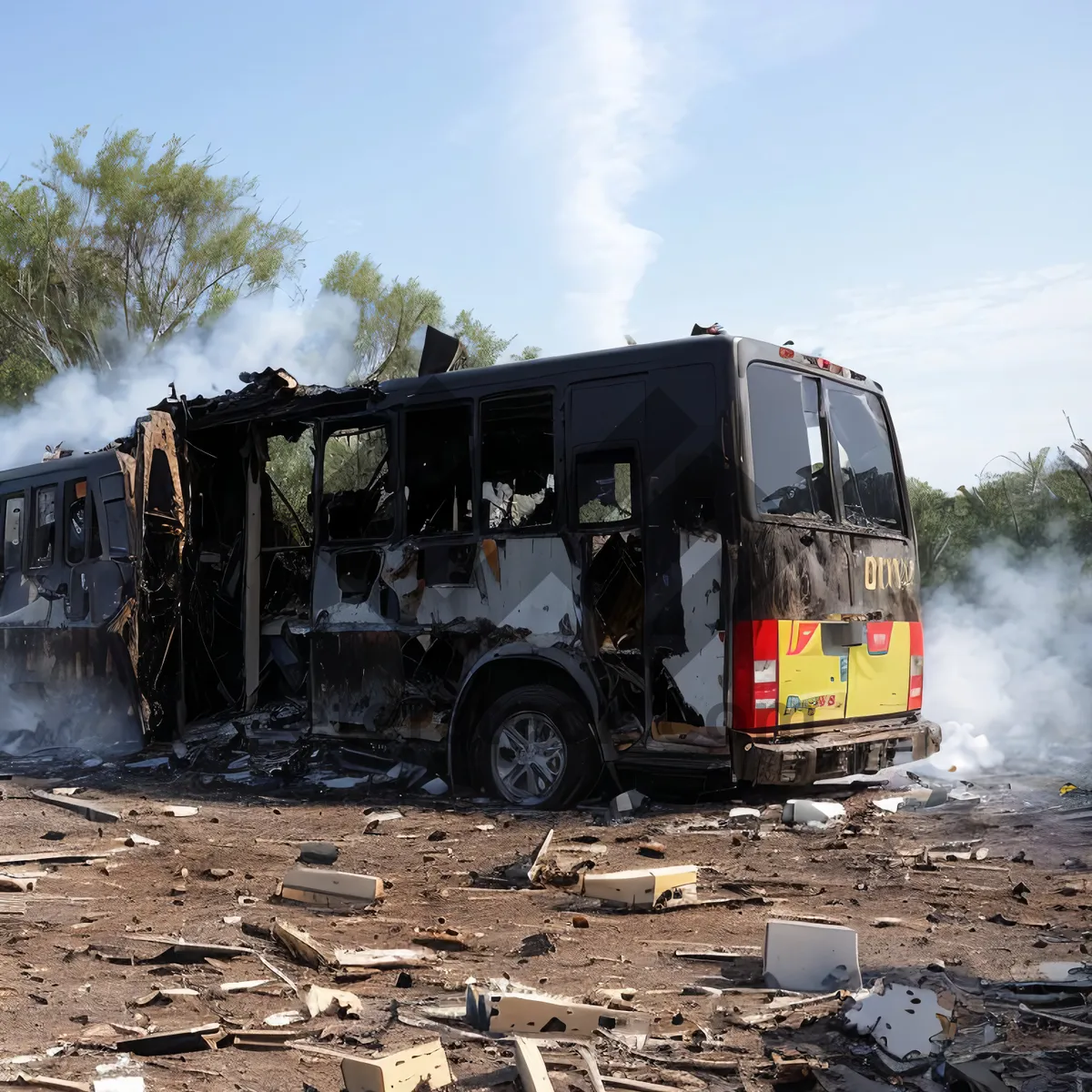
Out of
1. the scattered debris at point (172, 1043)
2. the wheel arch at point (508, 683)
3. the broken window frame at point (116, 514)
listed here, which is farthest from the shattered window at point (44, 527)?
the scattered debris at point (172, 1043)

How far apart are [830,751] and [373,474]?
12.1 feet

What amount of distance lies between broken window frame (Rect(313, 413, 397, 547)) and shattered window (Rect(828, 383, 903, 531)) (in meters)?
2.93

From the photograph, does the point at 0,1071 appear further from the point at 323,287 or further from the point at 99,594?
the point at 323,287

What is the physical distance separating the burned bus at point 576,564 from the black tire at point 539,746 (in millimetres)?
17

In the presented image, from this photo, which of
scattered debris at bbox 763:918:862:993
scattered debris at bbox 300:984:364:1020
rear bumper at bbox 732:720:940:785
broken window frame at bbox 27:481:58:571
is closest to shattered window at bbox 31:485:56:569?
broken window frame at bbox 27:481:58:571

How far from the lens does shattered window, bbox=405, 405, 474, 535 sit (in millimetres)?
8391

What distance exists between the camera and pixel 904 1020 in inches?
138

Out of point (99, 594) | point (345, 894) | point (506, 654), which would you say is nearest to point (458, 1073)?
point (345, 894)

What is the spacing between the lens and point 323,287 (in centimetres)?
3466

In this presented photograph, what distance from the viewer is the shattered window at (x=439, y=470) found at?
839 centimetres

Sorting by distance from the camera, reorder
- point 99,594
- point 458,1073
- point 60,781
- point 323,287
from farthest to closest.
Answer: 1. point 323,287
2. point 99,594
3. point 60,781
4. point 458,1073

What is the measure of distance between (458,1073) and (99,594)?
7825 millimetres

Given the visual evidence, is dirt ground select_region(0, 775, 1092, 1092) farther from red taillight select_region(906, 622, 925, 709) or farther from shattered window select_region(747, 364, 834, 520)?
shattered window select_region(747, 364, 834, 520)

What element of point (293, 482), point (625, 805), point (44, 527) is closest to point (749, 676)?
point (625, 805)
